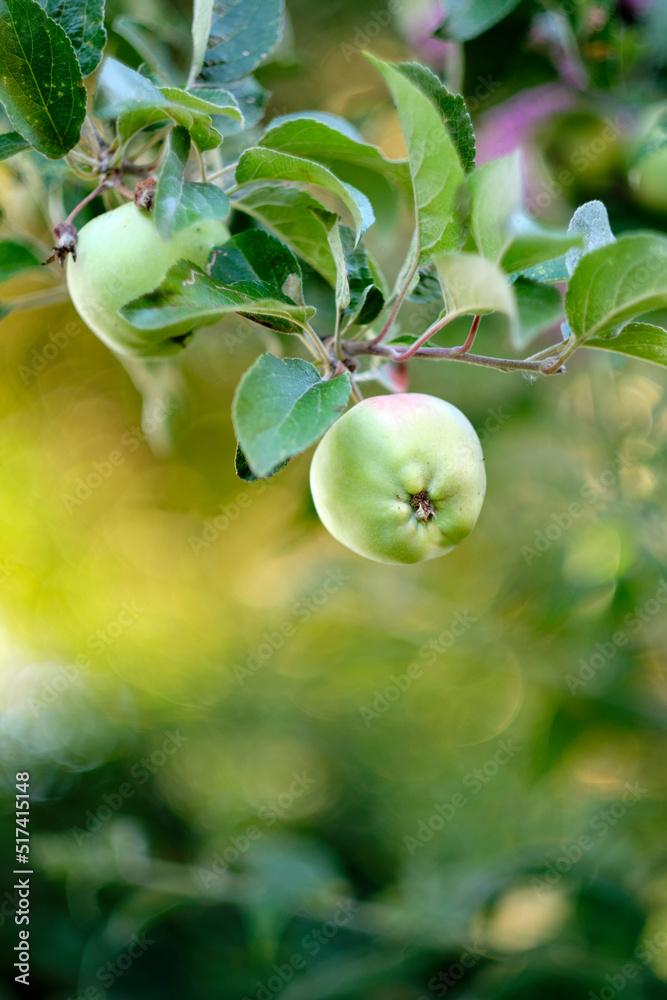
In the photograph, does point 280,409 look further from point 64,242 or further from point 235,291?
point 64,242

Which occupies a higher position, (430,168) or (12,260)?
(430,168)

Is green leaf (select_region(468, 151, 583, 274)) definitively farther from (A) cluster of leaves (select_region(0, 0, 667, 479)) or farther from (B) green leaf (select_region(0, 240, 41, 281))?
(B) green leaf (select_region(0, 240, 41, 281))

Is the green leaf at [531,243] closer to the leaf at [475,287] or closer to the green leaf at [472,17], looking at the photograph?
the leaf at [475,287]

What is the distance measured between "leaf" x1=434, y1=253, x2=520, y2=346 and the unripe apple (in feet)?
0.54

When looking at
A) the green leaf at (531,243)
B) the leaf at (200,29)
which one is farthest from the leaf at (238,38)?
the green leaf at (531,243)

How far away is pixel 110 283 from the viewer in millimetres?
469

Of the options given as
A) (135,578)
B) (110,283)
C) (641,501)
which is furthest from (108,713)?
(110,283)

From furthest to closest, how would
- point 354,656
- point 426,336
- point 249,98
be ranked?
point 354,656, point 249,98, point 426,336

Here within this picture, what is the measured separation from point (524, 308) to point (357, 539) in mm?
160

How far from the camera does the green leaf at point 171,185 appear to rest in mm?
390

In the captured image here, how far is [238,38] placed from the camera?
605 mm

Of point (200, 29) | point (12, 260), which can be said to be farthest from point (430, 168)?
point (12, 260)

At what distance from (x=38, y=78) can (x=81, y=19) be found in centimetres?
9

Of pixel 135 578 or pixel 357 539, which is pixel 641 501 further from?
pixel 135 578
